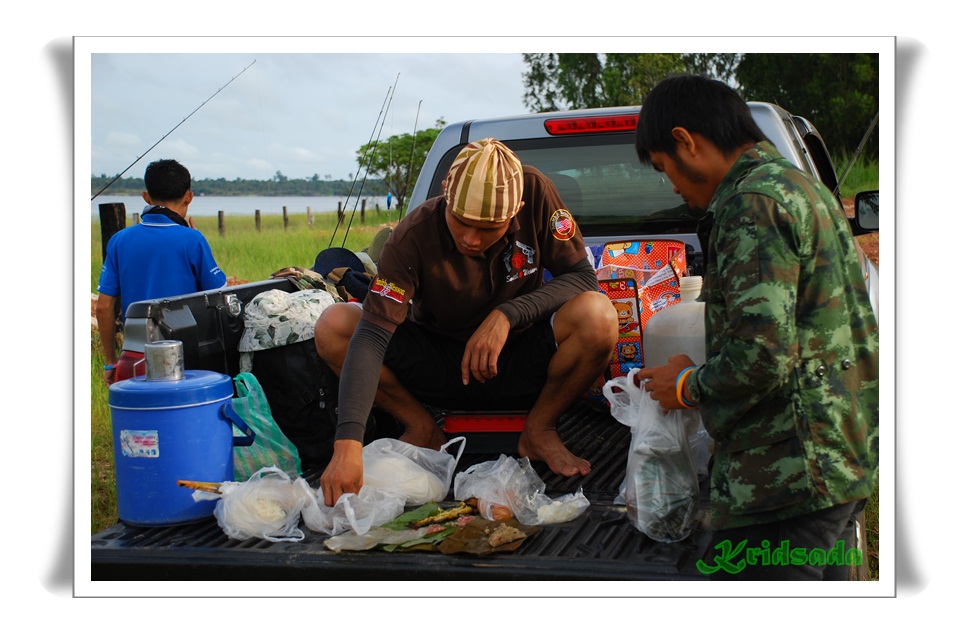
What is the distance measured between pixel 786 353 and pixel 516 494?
1047 mm

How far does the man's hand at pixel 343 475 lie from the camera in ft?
8.70

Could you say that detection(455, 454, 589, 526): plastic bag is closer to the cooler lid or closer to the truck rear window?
the cooler lid

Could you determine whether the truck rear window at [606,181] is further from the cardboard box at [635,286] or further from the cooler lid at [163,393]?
the cooler lid at [163,393]

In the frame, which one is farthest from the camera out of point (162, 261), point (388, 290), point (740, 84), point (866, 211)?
point (740, 84)

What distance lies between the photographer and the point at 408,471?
9.30ft

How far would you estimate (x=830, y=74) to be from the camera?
36.4 ft

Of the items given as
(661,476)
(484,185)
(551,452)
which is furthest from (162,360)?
(661,476)

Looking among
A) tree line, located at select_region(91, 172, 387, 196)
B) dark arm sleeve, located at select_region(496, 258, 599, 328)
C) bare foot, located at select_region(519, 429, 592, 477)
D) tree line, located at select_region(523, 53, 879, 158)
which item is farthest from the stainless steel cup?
tree line, located at select_region(91, 172, 387, 196)

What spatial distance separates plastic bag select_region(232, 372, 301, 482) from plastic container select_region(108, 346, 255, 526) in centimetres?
28

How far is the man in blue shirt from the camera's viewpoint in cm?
465

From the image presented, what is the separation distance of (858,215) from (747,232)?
2214mm

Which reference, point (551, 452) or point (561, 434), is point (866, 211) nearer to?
point (561, 434)

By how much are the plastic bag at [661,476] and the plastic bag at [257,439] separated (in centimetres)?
124

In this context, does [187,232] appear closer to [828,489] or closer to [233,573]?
[233,573]
